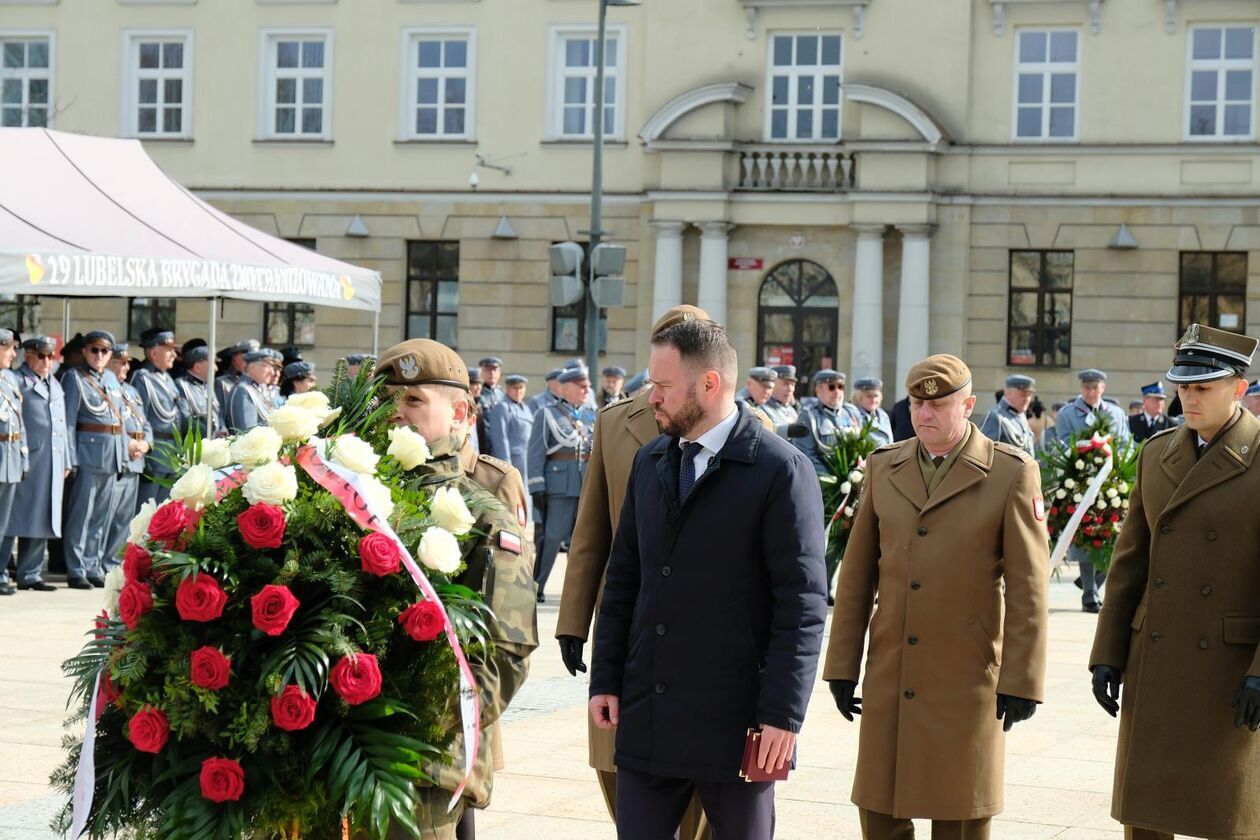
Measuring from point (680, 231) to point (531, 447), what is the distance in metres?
15.2

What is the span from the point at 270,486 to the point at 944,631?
2404 mm

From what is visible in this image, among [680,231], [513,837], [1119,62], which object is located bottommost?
[513,837]

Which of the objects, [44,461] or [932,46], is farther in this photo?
[932,46]

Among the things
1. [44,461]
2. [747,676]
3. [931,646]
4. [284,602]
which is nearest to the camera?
[284,602]

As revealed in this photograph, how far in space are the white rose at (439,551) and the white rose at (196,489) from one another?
55cm

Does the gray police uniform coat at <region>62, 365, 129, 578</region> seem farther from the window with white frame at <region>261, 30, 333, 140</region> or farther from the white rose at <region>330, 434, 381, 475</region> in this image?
A: the window with white frame at <region>261, 30, 333, 140</region>

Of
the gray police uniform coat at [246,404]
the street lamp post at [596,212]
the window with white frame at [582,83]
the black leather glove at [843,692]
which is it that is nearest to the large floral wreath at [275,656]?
the black leather glove at [843,692]

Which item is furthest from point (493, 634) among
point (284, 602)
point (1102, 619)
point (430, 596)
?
point (1102, 619)

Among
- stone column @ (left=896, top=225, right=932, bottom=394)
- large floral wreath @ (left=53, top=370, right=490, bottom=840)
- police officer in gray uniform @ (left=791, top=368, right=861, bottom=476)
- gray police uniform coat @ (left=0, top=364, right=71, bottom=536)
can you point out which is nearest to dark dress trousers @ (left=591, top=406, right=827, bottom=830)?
large floral wreath @ (left=53, top=370, right=490, bottom=840)

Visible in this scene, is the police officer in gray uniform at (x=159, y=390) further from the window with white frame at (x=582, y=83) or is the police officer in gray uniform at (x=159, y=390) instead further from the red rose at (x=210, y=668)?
the window with white frame at (x=582, y=83)

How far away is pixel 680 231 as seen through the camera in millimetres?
31953

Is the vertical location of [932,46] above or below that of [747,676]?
above

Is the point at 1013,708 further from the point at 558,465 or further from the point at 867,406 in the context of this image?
the point at 867,406

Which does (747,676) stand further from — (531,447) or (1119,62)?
(1119,62)
